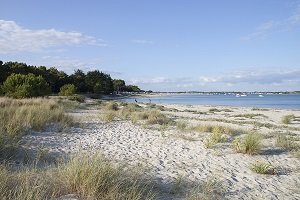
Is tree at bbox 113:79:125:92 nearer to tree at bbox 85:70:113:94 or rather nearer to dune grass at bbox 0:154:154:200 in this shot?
tree at bbox 85:70:113:94

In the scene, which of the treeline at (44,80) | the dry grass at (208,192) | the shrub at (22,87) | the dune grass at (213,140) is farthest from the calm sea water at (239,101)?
the dry grass at (208,192)

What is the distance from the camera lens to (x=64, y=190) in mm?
5719

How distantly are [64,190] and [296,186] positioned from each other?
16.8 ft

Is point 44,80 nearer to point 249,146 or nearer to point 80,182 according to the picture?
point 249,146

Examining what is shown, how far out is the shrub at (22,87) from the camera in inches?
1347

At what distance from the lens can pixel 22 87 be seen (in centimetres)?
3444

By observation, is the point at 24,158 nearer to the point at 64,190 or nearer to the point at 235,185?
the point at 64,190

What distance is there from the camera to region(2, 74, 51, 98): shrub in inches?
1347

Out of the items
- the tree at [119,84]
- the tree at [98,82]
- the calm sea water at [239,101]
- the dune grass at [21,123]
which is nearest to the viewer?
the dune grass at [21,123]

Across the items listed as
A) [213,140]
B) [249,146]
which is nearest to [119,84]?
[213,140]

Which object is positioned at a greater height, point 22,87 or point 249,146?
point 22,87

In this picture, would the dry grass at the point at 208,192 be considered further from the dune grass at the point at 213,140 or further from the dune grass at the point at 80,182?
the dune grass at the point at 213,140

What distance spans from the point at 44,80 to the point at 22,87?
10.3 meters

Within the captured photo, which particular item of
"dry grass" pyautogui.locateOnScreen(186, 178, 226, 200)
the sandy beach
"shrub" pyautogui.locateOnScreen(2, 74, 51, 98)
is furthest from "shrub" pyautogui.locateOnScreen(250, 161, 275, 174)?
"shrub" pyautogui.locateOnScreen(2, 74, 51, 98)
